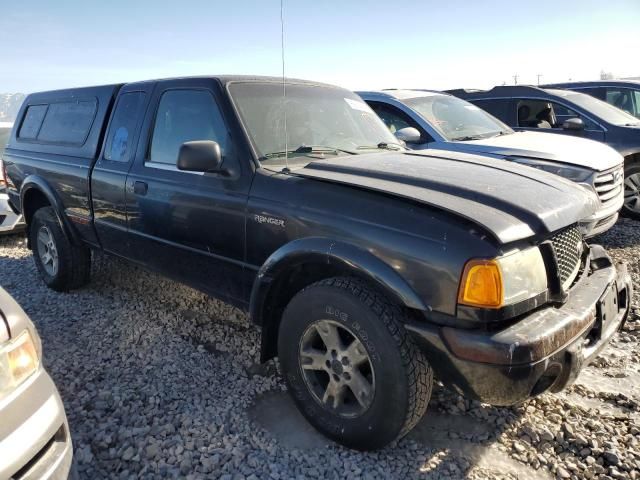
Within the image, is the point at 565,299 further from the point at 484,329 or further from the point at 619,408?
the point at 619,408

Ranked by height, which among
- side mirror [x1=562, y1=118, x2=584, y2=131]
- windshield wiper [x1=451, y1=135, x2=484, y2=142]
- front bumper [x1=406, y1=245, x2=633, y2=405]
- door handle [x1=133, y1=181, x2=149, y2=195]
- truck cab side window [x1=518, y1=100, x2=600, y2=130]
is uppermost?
truck cab side window [x1=518, y1=100, x2=600, y2=130]

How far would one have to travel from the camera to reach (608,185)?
538 centimetres

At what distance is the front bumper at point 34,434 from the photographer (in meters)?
1.55

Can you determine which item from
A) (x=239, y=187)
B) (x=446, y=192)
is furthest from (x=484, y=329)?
(x=239, y=187)

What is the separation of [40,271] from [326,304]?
3.80m

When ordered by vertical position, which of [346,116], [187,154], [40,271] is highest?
[346,116]

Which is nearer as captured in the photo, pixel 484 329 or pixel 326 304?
pixel 484 329

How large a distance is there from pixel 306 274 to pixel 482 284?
1015mm

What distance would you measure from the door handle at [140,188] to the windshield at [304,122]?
94 centimetres

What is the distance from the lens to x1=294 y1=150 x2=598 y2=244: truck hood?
84.3 inches

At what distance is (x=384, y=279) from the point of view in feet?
7.02

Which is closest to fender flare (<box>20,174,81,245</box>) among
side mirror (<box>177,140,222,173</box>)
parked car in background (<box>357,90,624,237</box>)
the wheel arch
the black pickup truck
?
the black pickup truck

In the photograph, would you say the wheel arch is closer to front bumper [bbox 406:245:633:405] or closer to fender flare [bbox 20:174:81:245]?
front bumper [bbox 406:245:633:405]

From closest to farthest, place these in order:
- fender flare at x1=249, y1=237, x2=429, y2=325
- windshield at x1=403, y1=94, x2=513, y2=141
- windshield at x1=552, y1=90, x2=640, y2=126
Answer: fender flare at x1=249, y1=237, x2=429, y2=325
windshield at x1=403, y1=94, x2=513, y2=141
windshield at x1=552, y1=90, x2=640, y2=126
